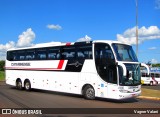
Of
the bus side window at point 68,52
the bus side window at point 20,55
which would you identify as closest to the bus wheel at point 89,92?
the bus side window at point 68,52

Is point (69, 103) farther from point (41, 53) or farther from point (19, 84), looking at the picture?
point (19, 84)

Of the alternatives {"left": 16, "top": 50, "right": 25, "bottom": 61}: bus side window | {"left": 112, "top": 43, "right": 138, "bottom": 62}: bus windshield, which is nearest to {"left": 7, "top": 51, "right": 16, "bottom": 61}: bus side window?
{"left": 16, "top": 50, "right": 25, "bottom": 61}: bus side window

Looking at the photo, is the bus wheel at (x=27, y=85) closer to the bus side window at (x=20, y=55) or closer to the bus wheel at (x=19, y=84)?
the bus wheel at (x=19, y=84)

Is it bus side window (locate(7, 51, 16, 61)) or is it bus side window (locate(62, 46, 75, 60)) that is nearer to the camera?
bus side window (locate(62, 46, 75, 60))

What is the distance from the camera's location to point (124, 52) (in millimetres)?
20422

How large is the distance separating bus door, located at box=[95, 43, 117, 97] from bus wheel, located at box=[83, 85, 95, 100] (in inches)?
24.3

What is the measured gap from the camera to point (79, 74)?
21984 millimetres

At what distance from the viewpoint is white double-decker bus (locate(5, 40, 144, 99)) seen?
19.6m

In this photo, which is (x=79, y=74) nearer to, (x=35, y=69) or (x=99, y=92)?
(x=99, y=92)

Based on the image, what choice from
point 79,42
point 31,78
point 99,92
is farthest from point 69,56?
point 31,78

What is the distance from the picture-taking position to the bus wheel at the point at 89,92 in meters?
21.0

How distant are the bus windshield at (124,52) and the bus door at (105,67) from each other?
0.36m

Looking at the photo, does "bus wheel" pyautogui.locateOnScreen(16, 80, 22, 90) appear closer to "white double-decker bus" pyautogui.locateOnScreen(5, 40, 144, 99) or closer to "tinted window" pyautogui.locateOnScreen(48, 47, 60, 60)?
"white double-decker bus" pyautogui.locateOnScreen(5, 40, 144, 99)

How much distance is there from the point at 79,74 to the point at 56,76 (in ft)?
9.06
